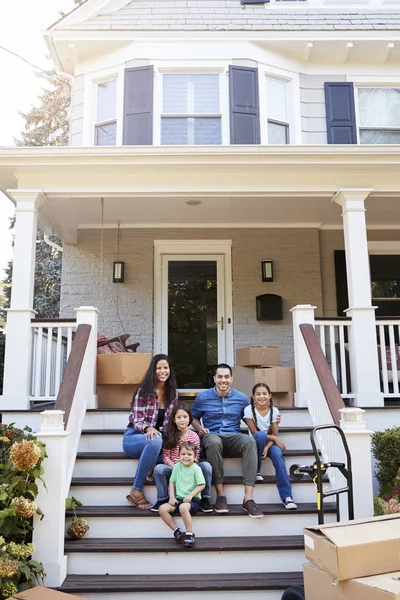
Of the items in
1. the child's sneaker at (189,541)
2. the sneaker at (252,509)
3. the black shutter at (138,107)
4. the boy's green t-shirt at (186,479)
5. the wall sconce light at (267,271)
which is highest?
the black shutter at (138,107)

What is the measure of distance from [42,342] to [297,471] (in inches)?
124

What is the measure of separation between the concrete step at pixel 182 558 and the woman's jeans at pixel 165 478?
351 millimetres

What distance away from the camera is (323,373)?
4.22 meters

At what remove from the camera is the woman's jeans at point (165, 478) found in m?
3.52

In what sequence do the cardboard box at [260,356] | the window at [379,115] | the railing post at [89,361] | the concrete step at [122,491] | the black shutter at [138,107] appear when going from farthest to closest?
the window at [379,115] < the black shutter at [138,107] < the cardboard box at [260,356] < the railing post at [89,361] < the concrete step at [122,491]

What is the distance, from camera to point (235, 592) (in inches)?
118

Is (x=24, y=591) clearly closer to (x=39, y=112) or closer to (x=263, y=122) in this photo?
(x=263, y=122)

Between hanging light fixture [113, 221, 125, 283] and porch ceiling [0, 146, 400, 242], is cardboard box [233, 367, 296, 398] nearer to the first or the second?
porch ceiling [0, 146, 400, 242]

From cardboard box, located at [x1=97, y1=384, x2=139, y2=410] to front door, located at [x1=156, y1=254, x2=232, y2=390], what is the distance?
1977mm

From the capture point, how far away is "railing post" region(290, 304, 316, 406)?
4801mm

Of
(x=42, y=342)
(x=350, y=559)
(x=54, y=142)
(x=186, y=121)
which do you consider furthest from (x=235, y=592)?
(x=54, y=142)

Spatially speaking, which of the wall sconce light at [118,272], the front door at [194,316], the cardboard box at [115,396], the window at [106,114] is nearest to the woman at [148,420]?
the cardboard box at [115,396]

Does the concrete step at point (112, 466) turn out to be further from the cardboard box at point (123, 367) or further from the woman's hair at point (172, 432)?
the cardboard box at point (123, 367)

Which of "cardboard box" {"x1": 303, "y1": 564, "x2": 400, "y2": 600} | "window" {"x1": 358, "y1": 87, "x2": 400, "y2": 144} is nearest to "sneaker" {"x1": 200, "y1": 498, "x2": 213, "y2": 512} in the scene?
"cardboard box" {"x1": 303, "y1": 564, "x2": 400, "y2": 600}
